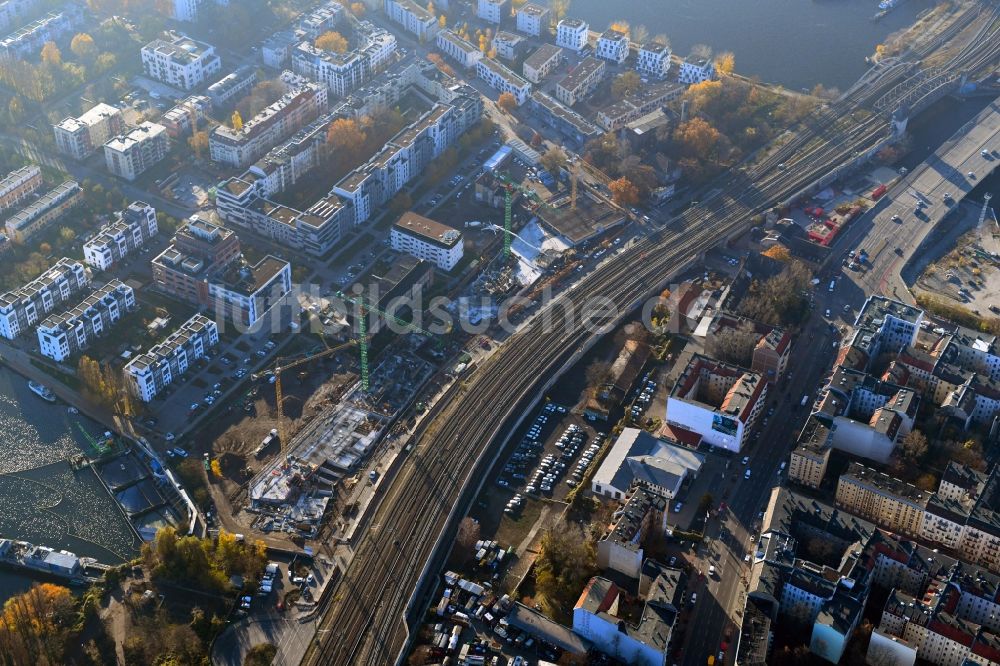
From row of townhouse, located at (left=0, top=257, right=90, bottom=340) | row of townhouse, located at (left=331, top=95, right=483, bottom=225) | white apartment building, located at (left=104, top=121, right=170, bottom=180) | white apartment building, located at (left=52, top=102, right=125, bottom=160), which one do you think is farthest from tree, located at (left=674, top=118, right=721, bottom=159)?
row of townhouse, located at (left=0, top=257, right=90, bottom=340)

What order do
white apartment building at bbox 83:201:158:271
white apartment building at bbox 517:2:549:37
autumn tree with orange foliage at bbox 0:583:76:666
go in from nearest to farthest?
autumn tree with orange foliage at bbox 0:583:76:666, white apartment building at bbox 83:201:158:271, white apartment building at bbox 517:2:549:37

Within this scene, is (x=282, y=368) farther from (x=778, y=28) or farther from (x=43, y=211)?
(x=778, y=28)

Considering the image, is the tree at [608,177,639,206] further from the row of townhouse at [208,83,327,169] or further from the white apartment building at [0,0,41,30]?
the white apartment building at [0,0,41,30]

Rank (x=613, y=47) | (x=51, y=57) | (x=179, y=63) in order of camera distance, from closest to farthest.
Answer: (x=179, y=63), (x=51, y=57), (x=613, y=47)

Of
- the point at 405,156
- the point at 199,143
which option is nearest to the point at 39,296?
the point at 199,143

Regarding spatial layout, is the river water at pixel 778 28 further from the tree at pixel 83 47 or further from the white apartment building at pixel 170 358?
the white apartment building at pixel 170 358

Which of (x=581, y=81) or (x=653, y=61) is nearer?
(x=581, y=81)
